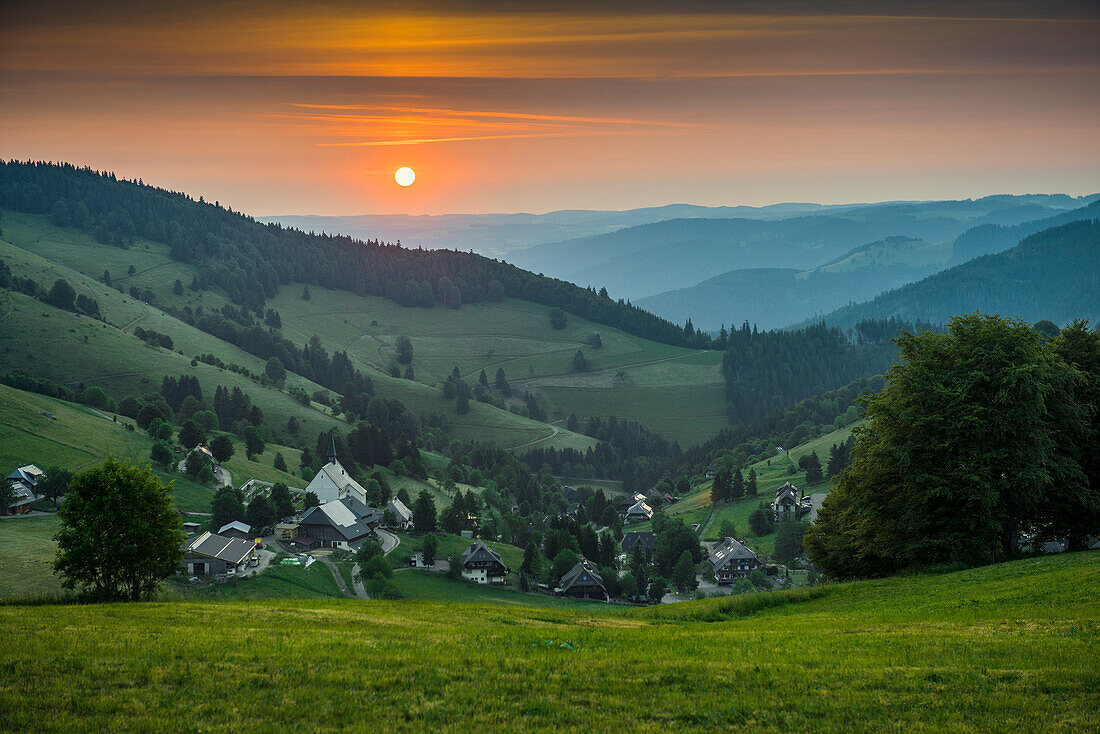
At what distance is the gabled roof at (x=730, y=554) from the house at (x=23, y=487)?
251 feet

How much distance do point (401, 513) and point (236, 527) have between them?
28813 mm

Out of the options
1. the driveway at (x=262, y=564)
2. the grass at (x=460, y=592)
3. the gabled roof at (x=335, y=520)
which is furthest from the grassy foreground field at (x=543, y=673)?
the gabled roof at (x=335, y=520)

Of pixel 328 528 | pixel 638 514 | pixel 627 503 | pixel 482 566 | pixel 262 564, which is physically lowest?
pixel 482 566

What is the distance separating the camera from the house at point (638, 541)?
114875 mm

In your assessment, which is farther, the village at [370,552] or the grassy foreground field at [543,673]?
the village at [370,552]

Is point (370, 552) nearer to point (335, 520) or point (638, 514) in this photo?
point (335, 520)

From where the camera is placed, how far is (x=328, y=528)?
83.9 metres

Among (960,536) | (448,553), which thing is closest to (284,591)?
(448,553)

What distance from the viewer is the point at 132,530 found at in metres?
33.1

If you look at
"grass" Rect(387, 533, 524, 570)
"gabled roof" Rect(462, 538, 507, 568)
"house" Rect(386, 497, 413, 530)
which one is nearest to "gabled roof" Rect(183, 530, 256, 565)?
"grass" Rect(387, 533, 524, 570)

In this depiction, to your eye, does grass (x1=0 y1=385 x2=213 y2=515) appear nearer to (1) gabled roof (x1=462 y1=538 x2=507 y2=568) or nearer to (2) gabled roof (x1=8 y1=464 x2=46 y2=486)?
(2) gabled roof (x1=8 y1=464 x2=46 y2=486)

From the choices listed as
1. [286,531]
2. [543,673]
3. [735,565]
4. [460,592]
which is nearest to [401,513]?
[286,531]

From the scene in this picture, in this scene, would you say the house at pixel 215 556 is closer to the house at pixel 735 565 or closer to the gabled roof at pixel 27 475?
the gabled roof at pixel 27 475

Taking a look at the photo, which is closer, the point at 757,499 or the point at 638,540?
the point at 638,540
